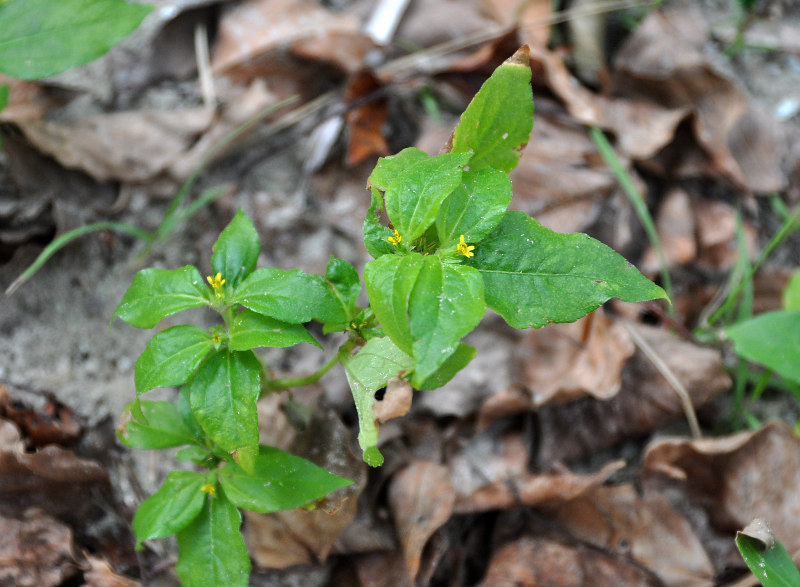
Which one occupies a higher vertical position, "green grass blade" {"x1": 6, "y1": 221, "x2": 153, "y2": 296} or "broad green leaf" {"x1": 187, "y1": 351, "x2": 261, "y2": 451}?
"broad green leaf" {"x1": 187, "y1": 351, "x2": 261, "y2": 451}

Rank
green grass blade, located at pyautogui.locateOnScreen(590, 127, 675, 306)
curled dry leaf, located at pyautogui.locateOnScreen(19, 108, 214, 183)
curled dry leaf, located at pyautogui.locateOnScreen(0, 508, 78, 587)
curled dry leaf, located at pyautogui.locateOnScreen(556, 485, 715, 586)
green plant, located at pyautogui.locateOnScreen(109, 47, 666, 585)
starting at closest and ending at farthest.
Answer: green plant, located at pyautogui.locateOnScreen(109, 47, 666, 585) < curled dry leaf, located at pyautogui.locateOnScreen(0, 508, 78, 587) < curled dry leaf, located at pyautogui.locateOnScreen(556, 485, 715, 586) < curled dry leaf, located at pyautogui.locateOnScreen(19, 108, 214, 183) < green grass blade, located at pyautogui.locateOnScreen(590, 127, 675, 306)

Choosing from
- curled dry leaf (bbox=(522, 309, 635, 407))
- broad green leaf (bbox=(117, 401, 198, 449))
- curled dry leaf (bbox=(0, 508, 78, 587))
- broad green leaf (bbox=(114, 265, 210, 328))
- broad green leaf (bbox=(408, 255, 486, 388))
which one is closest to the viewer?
broad green leaf (bbox=(408, 255, 486, 388))

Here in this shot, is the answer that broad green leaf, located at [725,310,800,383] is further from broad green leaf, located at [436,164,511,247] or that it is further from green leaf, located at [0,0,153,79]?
green leaf, located at [0,0,153,79]

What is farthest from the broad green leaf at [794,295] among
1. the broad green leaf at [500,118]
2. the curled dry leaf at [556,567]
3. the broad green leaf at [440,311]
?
the broad green leaf at [440,311]

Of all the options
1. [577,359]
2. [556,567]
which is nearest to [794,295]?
[577,359]

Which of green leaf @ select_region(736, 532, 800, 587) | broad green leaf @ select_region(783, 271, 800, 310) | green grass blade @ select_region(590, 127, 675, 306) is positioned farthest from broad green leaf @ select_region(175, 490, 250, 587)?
broad green leaf @ select_region(783, 271, 800, 310)

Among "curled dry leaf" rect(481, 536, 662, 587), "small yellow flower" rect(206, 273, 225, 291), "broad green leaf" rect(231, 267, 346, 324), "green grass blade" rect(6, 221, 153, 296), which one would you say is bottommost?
"curled dry leaf" rect(481, 536, 662, 587)
